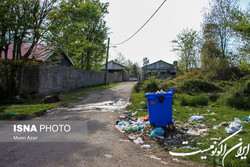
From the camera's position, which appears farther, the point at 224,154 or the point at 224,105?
the point at 224,105

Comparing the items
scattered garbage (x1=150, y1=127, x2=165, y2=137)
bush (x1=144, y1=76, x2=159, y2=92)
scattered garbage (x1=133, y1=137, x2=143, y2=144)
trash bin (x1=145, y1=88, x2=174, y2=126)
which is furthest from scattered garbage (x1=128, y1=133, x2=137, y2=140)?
bush (x1=144, y1=76, x2=159, y2=92)

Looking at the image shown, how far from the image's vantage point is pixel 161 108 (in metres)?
4.84

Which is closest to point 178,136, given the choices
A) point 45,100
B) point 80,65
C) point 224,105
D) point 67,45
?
point 224,105

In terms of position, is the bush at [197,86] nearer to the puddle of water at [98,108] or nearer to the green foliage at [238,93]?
the green foliage at [238,93]

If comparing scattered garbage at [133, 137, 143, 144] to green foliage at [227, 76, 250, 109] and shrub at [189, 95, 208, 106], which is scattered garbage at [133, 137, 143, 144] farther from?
green foliage at [227, 76, 250, 109]

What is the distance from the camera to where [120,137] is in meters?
4.51

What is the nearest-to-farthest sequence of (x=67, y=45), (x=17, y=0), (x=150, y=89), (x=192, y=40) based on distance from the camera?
(x=17, y=0) → (x=67, y=45) → (x=150, y=89) → (x=192, y=40)

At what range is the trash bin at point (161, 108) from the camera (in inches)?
190

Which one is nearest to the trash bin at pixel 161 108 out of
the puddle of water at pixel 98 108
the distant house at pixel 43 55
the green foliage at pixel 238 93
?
the puddle of water at pixel 98 108

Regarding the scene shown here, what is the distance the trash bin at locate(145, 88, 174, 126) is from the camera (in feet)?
15.8

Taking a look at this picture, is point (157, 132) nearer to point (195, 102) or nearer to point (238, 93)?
point (195, 102)

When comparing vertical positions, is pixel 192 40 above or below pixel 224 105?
above

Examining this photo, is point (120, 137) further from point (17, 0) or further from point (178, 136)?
point (17, 0)

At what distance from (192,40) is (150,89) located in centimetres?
1082
